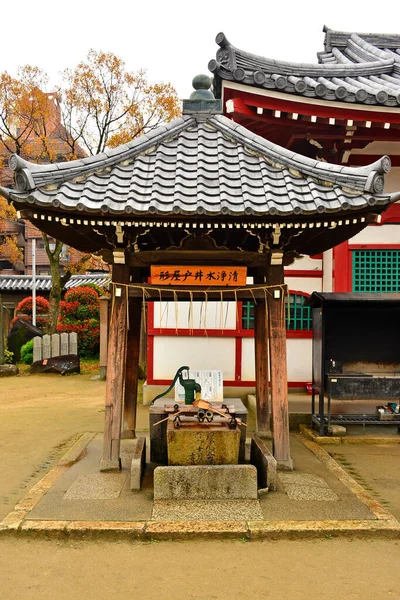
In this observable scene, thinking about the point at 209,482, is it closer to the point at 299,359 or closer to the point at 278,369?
the point at 278,369

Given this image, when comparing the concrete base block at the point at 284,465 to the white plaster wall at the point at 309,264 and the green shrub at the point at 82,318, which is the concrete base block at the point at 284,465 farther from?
the green shrub at the point at 82,318

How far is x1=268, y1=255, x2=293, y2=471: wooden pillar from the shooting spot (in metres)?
6.84

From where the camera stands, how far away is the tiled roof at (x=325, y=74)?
8734 millimetres

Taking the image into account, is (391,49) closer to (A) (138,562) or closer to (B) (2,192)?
(B) (2,192)

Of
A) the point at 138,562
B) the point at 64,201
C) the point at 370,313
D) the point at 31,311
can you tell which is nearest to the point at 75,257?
the point at 31,311

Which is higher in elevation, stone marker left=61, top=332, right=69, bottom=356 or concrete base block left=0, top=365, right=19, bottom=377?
stone marker left=61, top=332, right=69, bottom=356

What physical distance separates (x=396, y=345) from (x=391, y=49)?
9223mm

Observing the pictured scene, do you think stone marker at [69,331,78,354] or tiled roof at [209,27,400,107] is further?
stone marker at [69,331,78,354]

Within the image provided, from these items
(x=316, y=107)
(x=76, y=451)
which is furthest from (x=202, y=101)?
(x=76, y=451)

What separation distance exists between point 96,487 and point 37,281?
26.4 meters

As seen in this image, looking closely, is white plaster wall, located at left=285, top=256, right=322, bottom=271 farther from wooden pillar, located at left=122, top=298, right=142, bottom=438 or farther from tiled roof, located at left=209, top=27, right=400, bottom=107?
wooden pillar, located at left=122, top=298, right=142, bottom=438

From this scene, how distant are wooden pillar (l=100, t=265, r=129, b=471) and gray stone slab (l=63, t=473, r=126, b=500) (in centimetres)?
23

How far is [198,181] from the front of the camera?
Result: 6402mm

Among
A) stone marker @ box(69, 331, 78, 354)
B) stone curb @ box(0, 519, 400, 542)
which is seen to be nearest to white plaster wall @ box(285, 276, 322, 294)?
stone curb @ box(0, 519, 400, 542)
